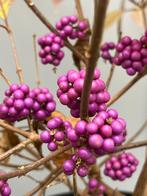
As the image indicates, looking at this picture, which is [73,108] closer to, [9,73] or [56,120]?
[56,120]

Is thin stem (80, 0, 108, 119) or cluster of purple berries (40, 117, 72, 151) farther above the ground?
thin stem (80, 0, 108, 119)

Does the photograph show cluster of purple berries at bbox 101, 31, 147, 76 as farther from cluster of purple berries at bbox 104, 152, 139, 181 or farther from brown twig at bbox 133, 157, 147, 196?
cluster of purple berries at bbox 104, 152, 139, 181

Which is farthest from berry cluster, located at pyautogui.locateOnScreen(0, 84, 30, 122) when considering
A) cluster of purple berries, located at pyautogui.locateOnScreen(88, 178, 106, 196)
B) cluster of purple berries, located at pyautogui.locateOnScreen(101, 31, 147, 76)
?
cluster of purple berries, located at pyautogui.locateOnScreen(88, 178, 106, 196)

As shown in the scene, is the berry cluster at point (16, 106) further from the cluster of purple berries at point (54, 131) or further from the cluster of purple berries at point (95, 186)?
the cluster of purple berries at point (95, 186)

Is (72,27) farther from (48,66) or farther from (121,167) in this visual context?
(48,66)

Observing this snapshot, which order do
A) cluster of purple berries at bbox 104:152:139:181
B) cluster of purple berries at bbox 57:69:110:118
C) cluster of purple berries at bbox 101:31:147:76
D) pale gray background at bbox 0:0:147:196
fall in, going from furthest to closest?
pale gray background at bbox 0:0:147:196 → cluster of purple berries at bbox 104:152:139:181 → cluster of purple berries at bbox 101:31:147:76 → cluster of purple berries at bbox 57:69:110:118

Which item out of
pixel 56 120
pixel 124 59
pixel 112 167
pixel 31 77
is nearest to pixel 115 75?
pixel 31 77

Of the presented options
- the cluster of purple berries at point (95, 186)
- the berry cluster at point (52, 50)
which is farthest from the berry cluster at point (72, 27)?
the cluster of purple berries at point (95, 186)
